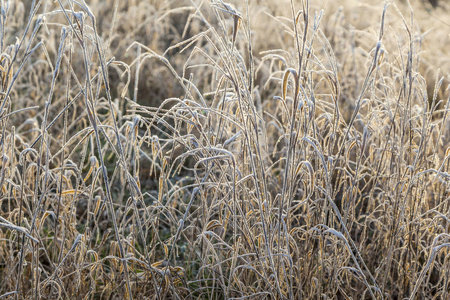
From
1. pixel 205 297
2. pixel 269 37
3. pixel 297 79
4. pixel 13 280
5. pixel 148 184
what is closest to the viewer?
pixel 297 79

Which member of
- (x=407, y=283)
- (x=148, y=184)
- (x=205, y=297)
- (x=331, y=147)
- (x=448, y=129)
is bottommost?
(x=148, y=184)

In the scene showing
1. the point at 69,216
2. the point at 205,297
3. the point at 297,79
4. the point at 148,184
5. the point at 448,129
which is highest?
the point at 297,79

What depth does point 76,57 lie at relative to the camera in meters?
3.03

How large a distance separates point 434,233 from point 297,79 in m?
0.72

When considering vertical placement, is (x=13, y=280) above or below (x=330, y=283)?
below

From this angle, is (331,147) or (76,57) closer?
(331,147)

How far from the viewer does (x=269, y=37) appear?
12.3ft

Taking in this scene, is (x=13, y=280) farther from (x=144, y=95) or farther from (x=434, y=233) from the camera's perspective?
(x=144, y=95)

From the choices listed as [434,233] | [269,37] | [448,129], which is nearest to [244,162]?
[434,233]

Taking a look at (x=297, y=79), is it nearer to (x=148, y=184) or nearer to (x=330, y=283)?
(x=330, y=283)

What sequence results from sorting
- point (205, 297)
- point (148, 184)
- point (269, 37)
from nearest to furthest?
point (205, 297), point (148, 184), point (269, 37)

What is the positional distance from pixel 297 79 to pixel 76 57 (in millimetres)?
2448

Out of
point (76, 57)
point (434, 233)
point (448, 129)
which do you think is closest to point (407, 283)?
point (434, 233)

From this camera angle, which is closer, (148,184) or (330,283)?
(330,283)
